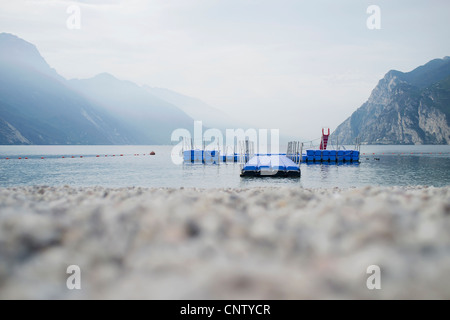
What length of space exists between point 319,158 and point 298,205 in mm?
51360

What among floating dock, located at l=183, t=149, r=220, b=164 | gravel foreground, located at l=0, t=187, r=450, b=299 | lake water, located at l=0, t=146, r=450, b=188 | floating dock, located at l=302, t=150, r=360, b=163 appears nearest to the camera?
gravel foreground, located at l=0, t=187, r=450, b=299

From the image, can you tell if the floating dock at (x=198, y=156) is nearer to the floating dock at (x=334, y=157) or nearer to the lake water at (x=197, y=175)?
the lake water at (x=197, y=175)

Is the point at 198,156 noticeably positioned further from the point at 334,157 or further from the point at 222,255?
the point at 222,255

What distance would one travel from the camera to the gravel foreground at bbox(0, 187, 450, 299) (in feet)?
8.71

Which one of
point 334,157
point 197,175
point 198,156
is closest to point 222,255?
point 197,175

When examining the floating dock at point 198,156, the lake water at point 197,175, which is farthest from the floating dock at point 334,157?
the floating dock at point 198,156

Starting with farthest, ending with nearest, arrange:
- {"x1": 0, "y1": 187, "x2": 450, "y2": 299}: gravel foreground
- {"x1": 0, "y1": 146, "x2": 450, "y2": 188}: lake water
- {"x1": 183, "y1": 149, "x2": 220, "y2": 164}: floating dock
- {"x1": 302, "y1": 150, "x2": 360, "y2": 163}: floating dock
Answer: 1. {"x1": 302, "y1": 150, "x2": 360, "y2": 163}: floating dock
2. {"x1": 183, "y1": 149, "x2": 220, "y2": 164}: floating dock
3. {"x1": 0, "y1": 146, "x2": 450, "y2": 188}: lake water
4. {"x1": 0, "y1": 187, "x2": 450, "y2": 299}: gravel foreground

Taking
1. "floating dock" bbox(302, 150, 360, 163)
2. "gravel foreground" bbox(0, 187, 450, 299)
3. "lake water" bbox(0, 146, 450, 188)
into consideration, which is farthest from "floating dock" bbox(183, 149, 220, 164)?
"gravel foreground" bbox(0, 187, 450, 299)

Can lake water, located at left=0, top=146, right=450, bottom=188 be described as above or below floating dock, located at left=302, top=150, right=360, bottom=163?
below

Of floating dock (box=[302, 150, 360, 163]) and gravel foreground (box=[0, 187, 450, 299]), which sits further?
floating dock (box=[302, 150, 360, 163])

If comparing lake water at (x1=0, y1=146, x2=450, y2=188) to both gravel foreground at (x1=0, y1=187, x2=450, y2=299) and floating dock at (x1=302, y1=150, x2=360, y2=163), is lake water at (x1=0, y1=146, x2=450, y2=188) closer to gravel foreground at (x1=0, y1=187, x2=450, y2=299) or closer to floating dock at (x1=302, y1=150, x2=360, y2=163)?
floating dock at (x1=302, y1=150, x2=360, y2=163)

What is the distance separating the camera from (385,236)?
11.5 ft
